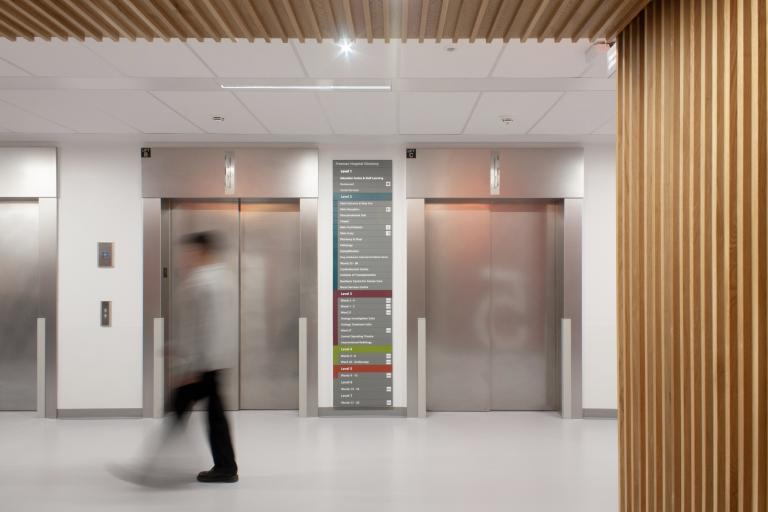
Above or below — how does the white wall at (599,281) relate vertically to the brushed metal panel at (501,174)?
below

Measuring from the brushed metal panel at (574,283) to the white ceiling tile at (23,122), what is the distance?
5.49 metres

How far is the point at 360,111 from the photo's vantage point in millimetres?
4180

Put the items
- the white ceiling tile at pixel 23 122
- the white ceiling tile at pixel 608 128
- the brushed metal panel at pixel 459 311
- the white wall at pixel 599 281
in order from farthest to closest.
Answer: the brushed metal panel at pixel 459 311 → the white wall at pixel 599 281 → the white ceiling tile at pixel 608 128 → the white ceiling tile at pixel 23 122

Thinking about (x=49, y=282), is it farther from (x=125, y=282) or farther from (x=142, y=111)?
(x=142, y=111)

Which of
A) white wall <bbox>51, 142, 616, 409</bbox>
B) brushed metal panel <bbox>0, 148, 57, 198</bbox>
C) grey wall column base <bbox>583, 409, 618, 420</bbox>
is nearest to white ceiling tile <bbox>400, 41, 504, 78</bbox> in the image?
white wall <bbox>51, 142, 616, 409</bbox>

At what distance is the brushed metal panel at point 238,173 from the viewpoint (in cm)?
529

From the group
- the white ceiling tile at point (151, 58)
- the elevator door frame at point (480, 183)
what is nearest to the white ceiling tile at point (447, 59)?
the white ceiling tile at point (151, 58)

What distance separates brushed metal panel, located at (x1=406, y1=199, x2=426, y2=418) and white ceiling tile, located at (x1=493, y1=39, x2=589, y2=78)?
2191 millimetres

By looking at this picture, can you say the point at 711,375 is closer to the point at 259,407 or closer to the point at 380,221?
the point at 380,221

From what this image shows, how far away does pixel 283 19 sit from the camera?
203cm

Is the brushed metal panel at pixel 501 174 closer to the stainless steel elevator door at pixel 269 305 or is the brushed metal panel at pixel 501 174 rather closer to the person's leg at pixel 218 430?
the stainless steel elevator door at pixel 269 305

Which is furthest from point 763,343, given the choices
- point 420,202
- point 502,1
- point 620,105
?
point 420,202

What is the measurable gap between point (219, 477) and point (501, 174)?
410cm

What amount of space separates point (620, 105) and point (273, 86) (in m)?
2.46
